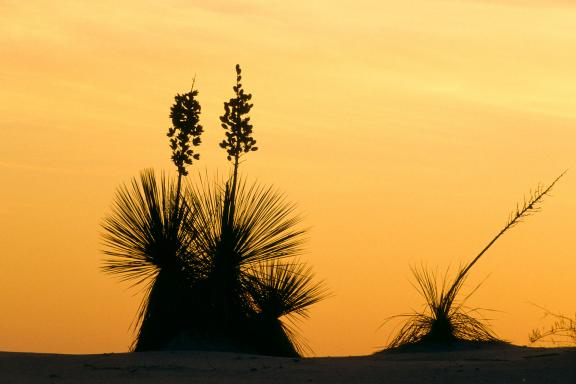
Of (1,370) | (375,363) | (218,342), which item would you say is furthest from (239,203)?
(1,370)

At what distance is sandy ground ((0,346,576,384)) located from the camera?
11492mm

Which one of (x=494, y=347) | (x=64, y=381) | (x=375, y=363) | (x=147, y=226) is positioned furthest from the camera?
(x=147, y=226)

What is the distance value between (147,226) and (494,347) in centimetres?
553

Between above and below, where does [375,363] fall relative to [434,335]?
below

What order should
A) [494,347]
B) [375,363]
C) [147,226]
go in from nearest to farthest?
[375,363] → [494,347] → [147,226]

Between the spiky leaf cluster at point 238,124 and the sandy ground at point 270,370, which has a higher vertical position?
the spiky leaf cluster at point 238,124

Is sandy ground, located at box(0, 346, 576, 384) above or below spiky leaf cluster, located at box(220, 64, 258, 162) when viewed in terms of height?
below

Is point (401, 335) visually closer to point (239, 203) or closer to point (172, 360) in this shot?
point (239, 203)

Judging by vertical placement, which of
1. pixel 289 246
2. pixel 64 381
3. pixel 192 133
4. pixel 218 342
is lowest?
pixel 64 381

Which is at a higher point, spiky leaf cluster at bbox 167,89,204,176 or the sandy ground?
spiky leaf cluster at bbox 167,89,204,176

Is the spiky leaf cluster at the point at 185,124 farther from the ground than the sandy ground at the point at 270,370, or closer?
farther from the ground

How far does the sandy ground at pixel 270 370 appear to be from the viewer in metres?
11.5

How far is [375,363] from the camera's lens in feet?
42.6

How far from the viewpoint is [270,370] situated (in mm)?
12336
